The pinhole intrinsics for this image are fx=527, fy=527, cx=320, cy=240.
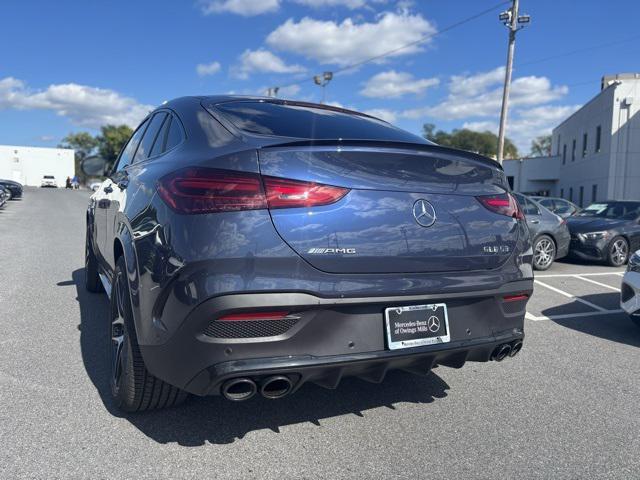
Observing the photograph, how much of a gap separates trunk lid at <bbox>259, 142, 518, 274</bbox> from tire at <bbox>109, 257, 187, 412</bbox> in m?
1.03

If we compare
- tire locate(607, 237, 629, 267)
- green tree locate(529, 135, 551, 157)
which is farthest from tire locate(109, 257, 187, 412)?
green tree locate(529, 135, 551, 157)

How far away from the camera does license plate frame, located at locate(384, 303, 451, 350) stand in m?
2.46

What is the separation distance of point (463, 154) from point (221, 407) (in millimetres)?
1978

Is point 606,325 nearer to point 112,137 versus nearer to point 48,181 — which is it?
point 48,181

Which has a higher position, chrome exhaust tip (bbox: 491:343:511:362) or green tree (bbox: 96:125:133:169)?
green tree (bbox: 96:125:133:169)

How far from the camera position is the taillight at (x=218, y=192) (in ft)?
7.36

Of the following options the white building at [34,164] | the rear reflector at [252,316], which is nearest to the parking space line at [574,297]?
the rear reflector at [252,316]

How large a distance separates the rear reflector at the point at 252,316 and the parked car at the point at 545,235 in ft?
26.2

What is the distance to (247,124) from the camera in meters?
2.73

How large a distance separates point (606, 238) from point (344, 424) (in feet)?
29.6

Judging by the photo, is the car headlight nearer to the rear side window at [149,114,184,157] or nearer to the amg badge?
the rear side window at [149,114,184,157]

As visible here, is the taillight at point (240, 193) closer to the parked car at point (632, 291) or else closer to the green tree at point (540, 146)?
the parked car at point (632, 291)

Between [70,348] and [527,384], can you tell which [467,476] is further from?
[70,348]

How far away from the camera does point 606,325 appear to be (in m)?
5.37
